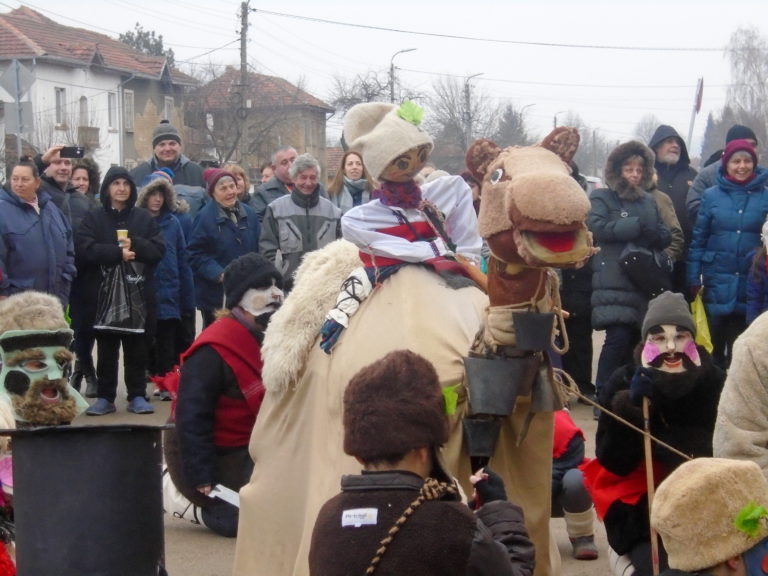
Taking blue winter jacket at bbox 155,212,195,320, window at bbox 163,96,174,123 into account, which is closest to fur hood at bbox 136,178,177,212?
blue winter jacket at bbox 155,212,195,320

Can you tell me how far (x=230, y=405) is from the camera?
6199 mm

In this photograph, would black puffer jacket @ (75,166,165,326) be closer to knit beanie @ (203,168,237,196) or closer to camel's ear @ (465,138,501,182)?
knit beanie @ (203,168,237,196)

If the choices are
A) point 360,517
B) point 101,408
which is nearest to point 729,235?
point 101,408

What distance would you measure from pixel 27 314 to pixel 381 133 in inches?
86.7

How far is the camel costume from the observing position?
4.08 meters

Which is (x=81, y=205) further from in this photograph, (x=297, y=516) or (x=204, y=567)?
(x=297, y=516)

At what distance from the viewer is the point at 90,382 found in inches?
387

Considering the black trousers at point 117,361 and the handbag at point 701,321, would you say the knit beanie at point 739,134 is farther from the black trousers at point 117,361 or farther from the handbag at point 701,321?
the black trousers at point 117,361

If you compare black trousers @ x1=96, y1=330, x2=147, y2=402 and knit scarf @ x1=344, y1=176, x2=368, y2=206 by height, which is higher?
knit scarf @ x1=344, y1=176, x2=368, y2=206

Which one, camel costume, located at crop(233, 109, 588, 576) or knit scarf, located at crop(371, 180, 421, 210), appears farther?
knit scarf, located at crop(371, 180, 421, 210)

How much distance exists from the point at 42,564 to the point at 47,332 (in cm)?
162

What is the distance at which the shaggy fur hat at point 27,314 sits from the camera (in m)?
5.72

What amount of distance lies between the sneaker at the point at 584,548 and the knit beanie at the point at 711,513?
7.40 ft

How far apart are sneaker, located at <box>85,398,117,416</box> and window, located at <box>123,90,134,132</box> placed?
40663 mm
